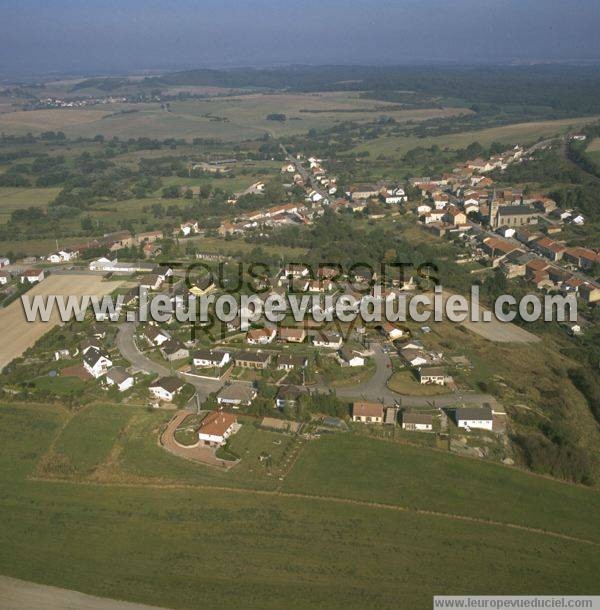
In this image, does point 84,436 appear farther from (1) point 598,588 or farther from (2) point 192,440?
(1) point 598,588

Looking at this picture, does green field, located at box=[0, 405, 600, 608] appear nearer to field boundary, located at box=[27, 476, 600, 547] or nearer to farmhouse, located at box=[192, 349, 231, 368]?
field boundary, located at box=[27, 476, 600, 547]

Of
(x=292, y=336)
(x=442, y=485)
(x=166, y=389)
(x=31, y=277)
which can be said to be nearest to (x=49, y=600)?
(x=166, y=389)

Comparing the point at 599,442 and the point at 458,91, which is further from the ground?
the point at 458,91

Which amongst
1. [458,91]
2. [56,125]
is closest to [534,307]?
[56,125]

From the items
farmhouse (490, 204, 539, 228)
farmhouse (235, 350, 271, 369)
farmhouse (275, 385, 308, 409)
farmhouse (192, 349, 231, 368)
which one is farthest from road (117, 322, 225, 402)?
farmhouse (490, 204, 539, 228)

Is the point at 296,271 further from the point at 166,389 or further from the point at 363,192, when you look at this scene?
the point at 363,192

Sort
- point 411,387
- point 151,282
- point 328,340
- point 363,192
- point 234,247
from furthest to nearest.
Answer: point 363,192 < point 234,247 < point 151,282 < point 328,340 < point 411,387
